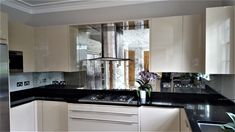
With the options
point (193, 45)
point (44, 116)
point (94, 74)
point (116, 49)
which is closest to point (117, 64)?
point (116, 49)

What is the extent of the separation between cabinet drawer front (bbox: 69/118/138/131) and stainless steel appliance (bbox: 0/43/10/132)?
32.1 inches

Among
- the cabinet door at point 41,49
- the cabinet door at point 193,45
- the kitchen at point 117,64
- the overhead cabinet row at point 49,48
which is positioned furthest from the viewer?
the cabinet door at point 41,49

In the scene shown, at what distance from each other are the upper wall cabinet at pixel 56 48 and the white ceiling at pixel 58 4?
440 mm

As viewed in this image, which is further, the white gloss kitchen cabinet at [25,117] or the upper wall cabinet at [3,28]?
the white gloss kitchen cabinet at [25,117]

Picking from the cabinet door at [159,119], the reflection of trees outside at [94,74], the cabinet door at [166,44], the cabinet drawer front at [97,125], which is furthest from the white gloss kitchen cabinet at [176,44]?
the reflection of trees outside at [94,74]

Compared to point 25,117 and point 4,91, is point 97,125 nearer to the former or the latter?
point 25,117

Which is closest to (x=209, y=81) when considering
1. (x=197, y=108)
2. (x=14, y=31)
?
(x=197, y=108)

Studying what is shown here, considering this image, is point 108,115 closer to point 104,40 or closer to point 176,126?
point 176,126

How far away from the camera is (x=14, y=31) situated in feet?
8.73

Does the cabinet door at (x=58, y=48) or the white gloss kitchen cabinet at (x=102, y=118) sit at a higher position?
the cabinet door at (x=58, y=48)

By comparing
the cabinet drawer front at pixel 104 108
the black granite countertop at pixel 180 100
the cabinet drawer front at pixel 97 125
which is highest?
the black granite countertop at pixel 180 100

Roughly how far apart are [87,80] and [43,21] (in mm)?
1398

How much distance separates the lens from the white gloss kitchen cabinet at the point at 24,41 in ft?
8.66

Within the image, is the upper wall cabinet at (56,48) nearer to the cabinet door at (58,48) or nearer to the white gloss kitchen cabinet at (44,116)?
the cabinet door at (58,48)
